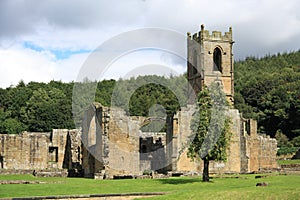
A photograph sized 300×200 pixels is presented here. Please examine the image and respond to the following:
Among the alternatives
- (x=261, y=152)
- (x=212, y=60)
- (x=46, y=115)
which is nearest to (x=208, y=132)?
(x=261, y=152)

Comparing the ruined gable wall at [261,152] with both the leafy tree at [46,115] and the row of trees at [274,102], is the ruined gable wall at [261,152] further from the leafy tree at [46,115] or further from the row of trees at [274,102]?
the leafy tree at [46,115]

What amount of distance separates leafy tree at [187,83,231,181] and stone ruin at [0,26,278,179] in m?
6.32

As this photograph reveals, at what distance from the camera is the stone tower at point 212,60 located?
58688 mm

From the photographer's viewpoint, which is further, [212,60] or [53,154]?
[212,60]

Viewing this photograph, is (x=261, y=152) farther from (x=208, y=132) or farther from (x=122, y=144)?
(x=208, y=132)

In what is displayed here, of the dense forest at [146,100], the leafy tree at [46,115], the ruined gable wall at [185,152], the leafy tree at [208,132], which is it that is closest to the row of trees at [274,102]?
the dense forest at [146,100]

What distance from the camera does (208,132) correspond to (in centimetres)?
2697

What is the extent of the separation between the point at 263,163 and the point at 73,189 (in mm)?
25724

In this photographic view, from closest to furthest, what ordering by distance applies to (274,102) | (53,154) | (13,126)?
(53,154)
(13,126)
(274,102)

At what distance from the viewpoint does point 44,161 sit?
45.1 meters

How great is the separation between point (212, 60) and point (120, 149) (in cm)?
2906

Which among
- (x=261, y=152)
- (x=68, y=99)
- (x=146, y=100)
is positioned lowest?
(x=261, y=152)

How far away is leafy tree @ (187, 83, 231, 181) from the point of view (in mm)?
26828

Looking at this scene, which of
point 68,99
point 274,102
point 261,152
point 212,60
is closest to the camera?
point 261,152
